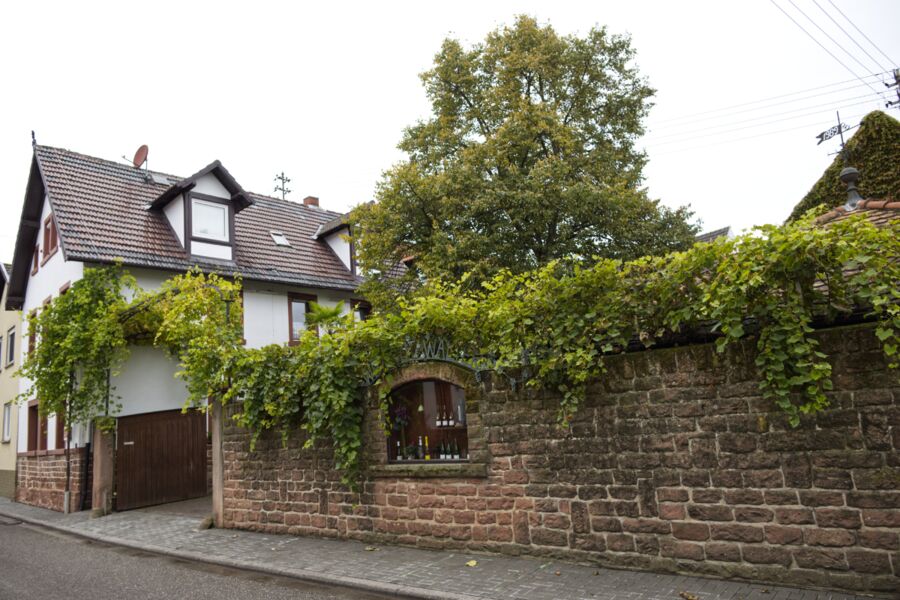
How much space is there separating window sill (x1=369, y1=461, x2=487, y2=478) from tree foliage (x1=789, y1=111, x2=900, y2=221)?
11.2 m

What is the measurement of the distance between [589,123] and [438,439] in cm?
1268

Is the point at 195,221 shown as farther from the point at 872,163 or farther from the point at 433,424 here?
the point at 872,163

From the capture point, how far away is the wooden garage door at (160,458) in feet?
46.8

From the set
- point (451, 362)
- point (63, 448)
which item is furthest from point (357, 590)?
point (63, 448)

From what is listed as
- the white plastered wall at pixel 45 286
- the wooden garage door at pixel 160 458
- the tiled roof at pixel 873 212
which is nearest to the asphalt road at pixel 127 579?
the wooden garage door at pixel 160 458

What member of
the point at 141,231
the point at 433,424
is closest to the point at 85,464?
the point at 141,231

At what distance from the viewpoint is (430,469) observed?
25.9ft

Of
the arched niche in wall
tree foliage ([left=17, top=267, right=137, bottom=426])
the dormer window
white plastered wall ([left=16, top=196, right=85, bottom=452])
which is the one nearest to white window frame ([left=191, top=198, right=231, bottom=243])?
the dormer window

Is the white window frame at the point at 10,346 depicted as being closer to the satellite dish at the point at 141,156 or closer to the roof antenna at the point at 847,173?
the satellite dish at the point at 141,156

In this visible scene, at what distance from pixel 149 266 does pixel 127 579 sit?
984 centimetres

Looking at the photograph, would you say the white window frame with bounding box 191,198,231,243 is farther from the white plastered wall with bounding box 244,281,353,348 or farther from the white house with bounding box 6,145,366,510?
the white plastered wall with bounding box 244,281,353,348

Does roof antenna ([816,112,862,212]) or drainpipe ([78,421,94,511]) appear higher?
roof antenna ([816,112,862,212])

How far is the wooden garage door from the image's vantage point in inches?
562

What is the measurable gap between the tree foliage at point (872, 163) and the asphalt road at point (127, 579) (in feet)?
44.8
